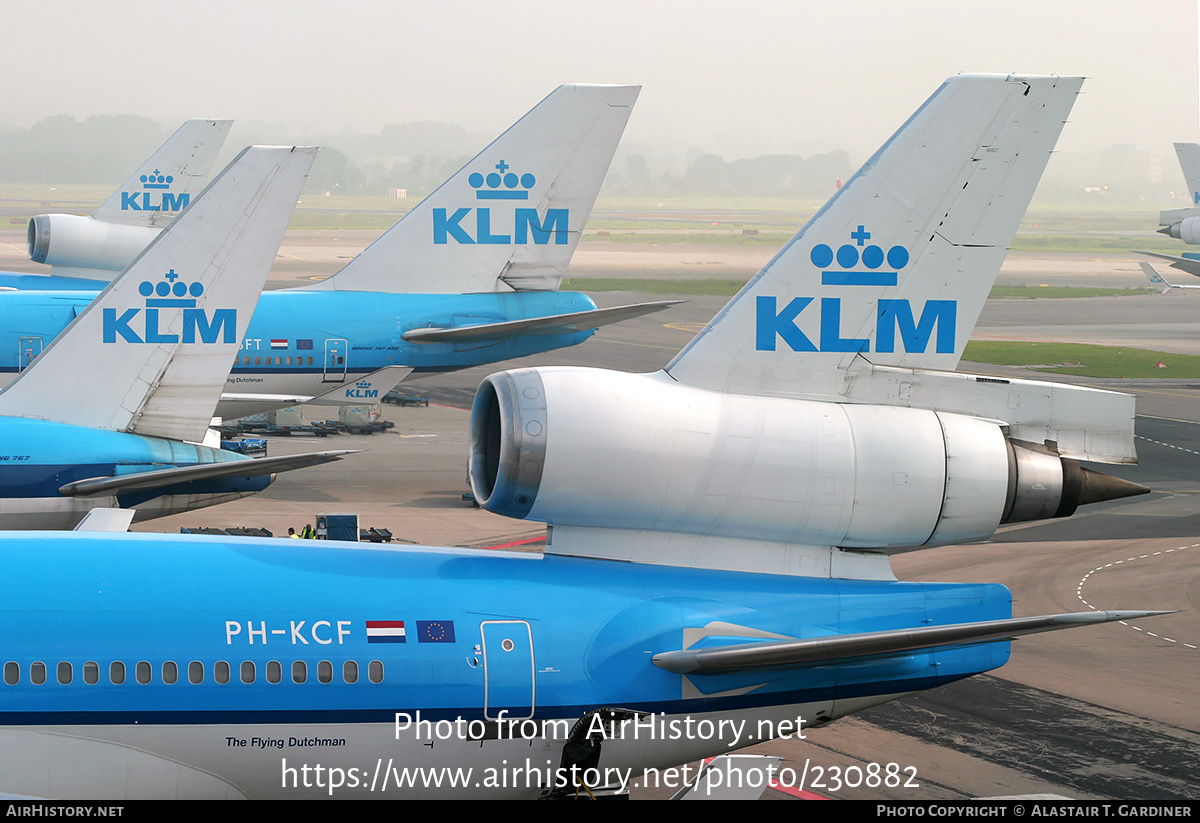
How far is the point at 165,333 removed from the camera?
21297mm

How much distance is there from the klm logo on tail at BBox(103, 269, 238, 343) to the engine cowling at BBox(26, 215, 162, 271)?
37411 mm

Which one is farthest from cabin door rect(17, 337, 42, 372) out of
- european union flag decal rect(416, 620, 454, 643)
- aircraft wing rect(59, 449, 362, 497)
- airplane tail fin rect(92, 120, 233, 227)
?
european union flag decal rect(416, 620, 454, 643)

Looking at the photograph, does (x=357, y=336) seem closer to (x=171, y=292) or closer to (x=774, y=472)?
(x=171, y=292)

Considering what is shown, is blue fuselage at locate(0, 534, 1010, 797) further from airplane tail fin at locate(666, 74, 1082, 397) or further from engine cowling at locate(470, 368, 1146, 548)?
airplane tail fin at locate(666, 74, 1082, 397)

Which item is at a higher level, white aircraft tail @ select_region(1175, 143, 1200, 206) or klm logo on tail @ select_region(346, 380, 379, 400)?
white aircraft tail @ select_region(1175, 143, 1200, 206)

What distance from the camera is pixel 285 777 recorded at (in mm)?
11469

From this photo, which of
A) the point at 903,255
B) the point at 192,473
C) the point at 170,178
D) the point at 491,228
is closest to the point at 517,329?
the point at 491,228

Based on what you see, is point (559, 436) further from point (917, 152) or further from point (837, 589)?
point (917, 152)

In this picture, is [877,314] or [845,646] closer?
[845,646]

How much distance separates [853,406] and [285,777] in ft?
22.2

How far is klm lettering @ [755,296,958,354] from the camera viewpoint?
43.2ft

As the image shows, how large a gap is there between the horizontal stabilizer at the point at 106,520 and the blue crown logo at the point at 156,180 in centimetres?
3854

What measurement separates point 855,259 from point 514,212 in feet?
83.8

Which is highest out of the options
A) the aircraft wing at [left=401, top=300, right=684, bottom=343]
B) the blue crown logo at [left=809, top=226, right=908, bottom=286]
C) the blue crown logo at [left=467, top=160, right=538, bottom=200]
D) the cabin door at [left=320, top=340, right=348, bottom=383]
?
the blue crown logo at [left=467, top=160, right=538, bottom=200]
